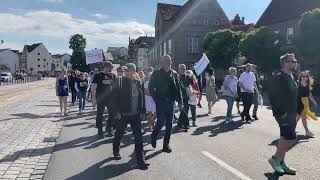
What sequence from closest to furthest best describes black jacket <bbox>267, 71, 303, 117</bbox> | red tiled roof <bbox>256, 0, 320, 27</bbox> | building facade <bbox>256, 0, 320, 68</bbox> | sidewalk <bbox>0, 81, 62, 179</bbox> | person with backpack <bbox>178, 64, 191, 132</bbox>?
black jacket <bbox>267, 71, 303, 117</bbox>, sidewalk <bbox>0, 81, 62, 179</bbox>, person with backpack <bbox>178, 64, 191, 132</bbox>, building facade <bbox>256, 0, 320, 68</bbox>, red tiled roof <bbox>256, 0, 320, 27</bbox>

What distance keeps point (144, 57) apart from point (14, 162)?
104 m

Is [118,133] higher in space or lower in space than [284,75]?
lower

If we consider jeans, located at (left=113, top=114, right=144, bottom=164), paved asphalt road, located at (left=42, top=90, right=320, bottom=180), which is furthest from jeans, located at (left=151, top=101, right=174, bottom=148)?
jeans, located at (left=113, top=114, right=144, bottom=164)

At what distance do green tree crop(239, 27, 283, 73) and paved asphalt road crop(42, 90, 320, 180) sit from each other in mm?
26845

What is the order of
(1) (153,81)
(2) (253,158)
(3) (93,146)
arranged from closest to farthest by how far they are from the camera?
1. (2) (253,158)
2. (1) (153,81)
3. (3) (93,146)

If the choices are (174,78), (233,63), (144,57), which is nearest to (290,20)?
(233,63)

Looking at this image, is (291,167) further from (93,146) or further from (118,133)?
(93,146)

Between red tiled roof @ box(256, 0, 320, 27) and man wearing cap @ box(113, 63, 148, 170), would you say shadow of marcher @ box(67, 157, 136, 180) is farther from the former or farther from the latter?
red tiled roof @ box(256, 0, 320, 27)

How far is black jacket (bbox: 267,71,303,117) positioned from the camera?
23.7ft

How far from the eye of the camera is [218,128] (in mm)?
13047

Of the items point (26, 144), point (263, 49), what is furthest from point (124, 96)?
point (263, 49)

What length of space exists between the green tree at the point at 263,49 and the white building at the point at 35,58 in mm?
133518

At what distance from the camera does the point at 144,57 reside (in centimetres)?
11194

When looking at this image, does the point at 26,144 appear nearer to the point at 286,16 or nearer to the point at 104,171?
the point at 104,171
